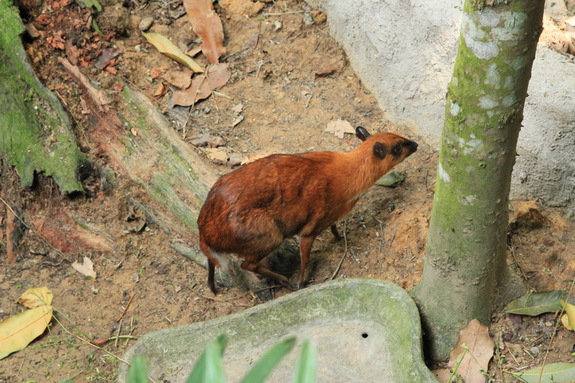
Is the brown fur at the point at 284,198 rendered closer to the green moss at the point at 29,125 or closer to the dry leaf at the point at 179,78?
the green moss at the point at 29,125

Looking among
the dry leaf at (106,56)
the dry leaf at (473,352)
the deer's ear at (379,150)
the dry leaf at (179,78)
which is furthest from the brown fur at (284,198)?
the dry leaf at (106,56)

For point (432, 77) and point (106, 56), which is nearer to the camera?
point (432, 77)

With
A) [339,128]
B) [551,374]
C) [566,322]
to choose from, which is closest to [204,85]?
[339,128]

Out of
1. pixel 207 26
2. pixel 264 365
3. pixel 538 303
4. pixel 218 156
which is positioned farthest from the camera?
pixel 207 26

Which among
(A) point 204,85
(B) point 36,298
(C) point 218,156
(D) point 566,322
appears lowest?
(B) point 36,298

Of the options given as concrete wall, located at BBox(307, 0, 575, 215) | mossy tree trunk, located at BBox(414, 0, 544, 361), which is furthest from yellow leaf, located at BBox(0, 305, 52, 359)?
concrete wall, located at BBox(307, 0, 575, 215)

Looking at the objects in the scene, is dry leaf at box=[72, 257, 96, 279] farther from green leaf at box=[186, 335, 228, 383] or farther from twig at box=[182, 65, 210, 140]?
green leaf at box=[186, 335, 228, 383]

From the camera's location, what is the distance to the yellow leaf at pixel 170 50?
6.20 meters

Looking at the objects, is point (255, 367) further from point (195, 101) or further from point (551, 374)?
point (195, 101)

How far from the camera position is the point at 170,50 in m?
6.23

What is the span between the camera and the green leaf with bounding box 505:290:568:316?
13.5 ft

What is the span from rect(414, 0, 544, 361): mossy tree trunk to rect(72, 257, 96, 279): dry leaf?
2479mm

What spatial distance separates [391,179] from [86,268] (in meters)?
2.53

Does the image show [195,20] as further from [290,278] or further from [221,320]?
[221,320]
